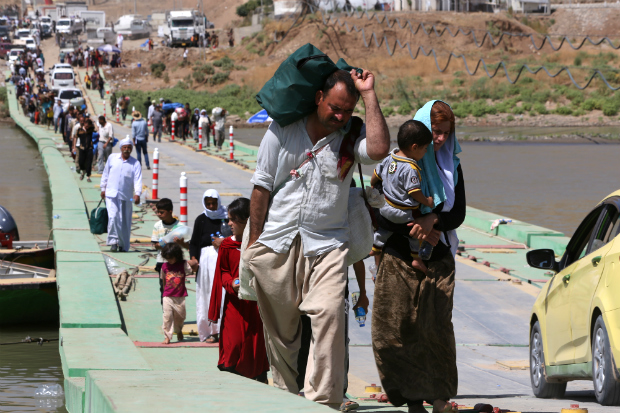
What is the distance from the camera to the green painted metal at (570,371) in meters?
6.31

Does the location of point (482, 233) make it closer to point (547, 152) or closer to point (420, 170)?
point (420, 170)

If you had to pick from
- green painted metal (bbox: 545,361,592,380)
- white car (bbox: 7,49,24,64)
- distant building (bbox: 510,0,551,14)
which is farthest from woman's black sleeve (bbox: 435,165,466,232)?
distant building (bbox: 510,0,551,14)

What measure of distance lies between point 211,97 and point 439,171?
7000cm

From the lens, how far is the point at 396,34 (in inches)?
3408

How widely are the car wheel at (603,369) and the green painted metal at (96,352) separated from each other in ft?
10.5

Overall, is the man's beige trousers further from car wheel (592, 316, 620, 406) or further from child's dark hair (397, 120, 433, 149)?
car wheel (592, 316, 620, 406)

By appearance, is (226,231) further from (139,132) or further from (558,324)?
(139,132)

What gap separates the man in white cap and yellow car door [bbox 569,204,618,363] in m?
9.64

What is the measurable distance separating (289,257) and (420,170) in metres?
0.95

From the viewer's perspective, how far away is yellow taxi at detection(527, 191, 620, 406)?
585 cm

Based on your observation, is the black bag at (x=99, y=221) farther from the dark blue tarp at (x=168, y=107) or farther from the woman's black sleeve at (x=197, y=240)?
the dark blue tarp at (x=168, y=107)

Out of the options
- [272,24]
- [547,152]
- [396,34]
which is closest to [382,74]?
[396,34]

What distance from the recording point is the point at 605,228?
655cm

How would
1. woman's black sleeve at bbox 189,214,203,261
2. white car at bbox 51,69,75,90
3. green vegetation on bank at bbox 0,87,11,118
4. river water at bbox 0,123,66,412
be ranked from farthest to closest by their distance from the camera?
white car at bbox 51,69,75,90 < green vegetation on bank at bbox 0,87,11,118 < woman's black sleeve at bbox 189,214,203,261 < river water at bbox 0,123,66,412
